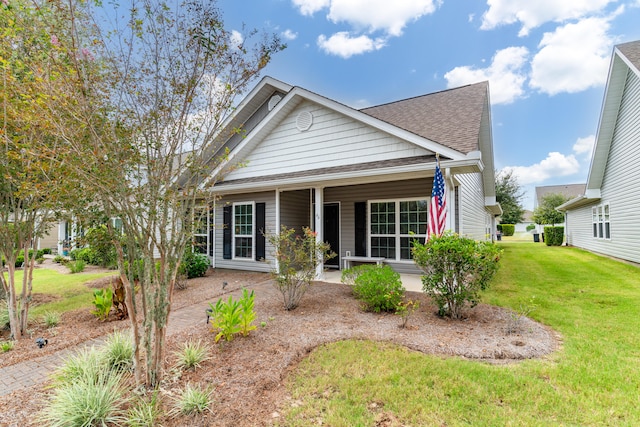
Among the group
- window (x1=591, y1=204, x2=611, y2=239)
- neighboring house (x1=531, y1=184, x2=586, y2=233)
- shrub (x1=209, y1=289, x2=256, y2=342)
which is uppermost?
neighboring house (x1=531, y1=184, x2=586, y2=233)

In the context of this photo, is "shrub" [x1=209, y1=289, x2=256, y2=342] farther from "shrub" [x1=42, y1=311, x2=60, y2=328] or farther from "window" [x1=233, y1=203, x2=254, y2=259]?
"window" [x1=233, y1=203, x2=254, y2=259]

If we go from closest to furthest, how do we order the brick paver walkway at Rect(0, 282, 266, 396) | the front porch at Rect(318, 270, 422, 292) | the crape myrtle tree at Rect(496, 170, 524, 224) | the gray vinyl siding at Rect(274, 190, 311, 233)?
the brick paver walkway at Rect(0, 282, 266, 396) < the front porch at Rect(318, 270, 422, 292) < the gray vinyl siding at Rect(274, 190, 311, 233) < the crape myrtle tree at Rect(496, 170, 524, 224)

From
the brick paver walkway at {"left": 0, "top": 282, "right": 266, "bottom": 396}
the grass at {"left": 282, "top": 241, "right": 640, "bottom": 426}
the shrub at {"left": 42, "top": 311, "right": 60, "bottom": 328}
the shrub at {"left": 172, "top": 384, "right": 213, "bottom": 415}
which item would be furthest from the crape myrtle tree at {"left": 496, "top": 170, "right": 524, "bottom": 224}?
the shrub at {"left": 42, "top": 311, "right": 60, "bottom": 328}

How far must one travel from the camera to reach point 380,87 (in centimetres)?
1609

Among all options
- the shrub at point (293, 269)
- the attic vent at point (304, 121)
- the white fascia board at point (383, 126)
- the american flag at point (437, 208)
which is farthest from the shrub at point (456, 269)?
the attic vent at point (304, 121)

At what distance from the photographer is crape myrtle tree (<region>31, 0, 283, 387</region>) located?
2674 mm

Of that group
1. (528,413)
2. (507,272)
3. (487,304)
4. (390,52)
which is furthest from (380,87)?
(528,413)

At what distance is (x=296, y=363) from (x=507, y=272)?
30.3ft

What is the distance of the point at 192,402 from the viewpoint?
8.62 ft

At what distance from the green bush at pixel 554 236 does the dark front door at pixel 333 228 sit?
19369 millimetres

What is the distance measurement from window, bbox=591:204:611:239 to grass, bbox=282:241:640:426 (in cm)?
1160

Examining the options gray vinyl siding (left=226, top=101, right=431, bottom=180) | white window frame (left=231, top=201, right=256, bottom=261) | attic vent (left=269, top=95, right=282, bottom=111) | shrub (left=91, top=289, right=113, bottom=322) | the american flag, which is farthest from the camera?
attic vent (left=269, top=95, right=282, bottom=111)

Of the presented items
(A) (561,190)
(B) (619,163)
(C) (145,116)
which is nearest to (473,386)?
(C) (145,116)

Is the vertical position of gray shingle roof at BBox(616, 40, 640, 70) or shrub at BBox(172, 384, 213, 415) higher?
gray shingle roof at BBox(616, 40, 640, 70)
